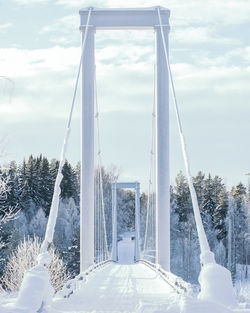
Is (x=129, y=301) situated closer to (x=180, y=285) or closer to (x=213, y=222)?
(x=180, y=285)

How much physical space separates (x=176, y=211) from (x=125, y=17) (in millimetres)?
35337

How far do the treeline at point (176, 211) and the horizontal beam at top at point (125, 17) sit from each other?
2763 cm

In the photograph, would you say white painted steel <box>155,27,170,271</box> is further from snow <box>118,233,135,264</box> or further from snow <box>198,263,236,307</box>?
snow <box>118,233,135,264</box>

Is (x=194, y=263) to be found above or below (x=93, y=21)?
below

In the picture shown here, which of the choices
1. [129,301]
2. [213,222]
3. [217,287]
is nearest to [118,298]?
[129,301]

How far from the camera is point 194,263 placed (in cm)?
4184

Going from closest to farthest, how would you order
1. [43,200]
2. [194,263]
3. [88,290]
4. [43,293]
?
[43,293]
[88,290]
[194,263]
[43,200]

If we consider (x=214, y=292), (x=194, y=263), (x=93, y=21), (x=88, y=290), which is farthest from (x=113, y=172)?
(x=214, y=292)

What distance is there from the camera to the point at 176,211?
4675 centimetres

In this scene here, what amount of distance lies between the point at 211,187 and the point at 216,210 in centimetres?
198

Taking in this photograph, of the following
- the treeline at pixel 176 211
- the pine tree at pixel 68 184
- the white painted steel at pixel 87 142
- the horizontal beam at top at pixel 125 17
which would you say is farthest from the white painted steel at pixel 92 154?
the pine tree at pixel 68 184

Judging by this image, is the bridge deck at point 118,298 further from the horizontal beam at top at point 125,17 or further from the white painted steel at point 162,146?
the horizontal beam at top at point 125,17

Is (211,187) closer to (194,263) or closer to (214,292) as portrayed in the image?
(194,263)

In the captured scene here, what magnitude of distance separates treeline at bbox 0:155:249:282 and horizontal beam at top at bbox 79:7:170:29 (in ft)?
90.7
